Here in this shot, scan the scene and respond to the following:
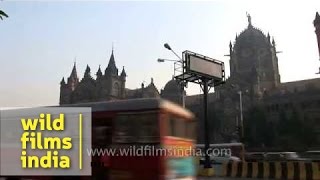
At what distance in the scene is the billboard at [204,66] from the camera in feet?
78.5

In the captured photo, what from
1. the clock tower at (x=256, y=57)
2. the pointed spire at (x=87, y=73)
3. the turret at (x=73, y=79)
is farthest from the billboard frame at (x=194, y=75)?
the turret at (x=73, y=79)

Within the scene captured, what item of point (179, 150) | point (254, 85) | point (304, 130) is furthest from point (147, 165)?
point (254, 85)

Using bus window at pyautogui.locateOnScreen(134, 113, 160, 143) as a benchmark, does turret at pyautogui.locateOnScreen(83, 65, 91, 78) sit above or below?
above

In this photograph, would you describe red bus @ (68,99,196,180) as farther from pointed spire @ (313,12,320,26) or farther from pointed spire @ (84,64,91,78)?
pointed spire @ (84,64,91,78)

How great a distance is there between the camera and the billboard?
23.9 meters

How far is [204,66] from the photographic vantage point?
973 inches

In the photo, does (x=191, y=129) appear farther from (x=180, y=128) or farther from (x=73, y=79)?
(x=73, y=79)

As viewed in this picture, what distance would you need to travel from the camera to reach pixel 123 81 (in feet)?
319

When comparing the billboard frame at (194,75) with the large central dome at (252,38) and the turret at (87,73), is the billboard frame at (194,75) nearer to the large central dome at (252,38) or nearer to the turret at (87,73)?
the large central dome at (252,38)

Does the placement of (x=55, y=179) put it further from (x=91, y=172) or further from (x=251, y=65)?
(x=251, y=65)

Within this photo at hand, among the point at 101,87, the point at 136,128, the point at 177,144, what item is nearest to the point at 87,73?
the point at 101,87

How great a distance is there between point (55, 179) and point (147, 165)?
311 centimetres

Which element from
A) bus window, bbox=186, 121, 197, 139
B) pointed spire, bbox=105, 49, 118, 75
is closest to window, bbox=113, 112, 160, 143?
bus window, bbox=186, 121, 197, 139

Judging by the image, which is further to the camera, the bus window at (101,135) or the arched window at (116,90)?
the arched window at (116,90)
